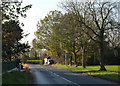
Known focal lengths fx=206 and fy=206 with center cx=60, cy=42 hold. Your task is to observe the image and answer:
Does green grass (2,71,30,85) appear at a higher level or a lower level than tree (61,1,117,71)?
lower

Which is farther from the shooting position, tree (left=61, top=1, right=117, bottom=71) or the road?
tree (left=61, top=1, right=117, bottom=71)

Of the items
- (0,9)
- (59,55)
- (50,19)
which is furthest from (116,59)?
(0,9)

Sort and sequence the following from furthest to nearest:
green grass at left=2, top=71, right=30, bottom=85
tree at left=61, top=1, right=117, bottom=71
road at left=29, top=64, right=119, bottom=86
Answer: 1. tree at left=61, top=1, right=117, bottom=71
2. road at left=29, top=64, right=119, bottom=86
3. green grass at left=2, top=71, right=30, bottom=85

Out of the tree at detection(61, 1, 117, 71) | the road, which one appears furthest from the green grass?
the tree at detection(61, 1, 117, 71)

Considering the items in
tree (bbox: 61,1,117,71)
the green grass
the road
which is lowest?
the road

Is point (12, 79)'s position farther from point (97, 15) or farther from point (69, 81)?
point (97, 15)

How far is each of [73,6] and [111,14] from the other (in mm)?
6040

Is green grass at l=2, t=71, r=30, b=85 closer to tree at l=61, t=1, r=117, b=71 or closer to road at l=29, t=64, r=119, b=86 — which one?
road at l=29, t=64, r=119, b=86

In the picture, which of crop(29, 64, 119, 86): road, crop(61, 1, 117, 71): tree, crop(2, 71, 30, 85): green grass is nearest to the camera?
crop(2, 71, 30, 85): green grass

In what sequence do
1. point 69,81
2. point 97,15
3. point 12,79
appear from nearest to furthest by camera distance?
point 12,79 → point 69,81 → point 97,15

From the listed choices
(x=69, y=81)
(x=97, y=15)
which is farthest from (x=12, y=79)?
(x=97, y=15)

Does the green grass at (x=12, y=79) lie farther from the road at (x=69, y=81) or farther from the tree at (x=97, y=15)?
the tree at (x=97, y=15)

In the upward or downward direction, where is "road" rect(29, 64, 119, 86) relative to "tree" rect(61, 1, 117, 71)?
downward

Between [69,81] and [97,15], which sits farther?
[97,15]
